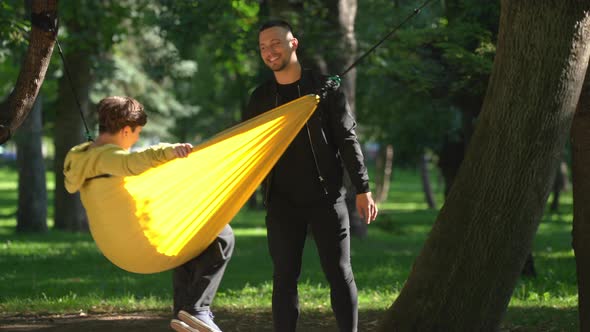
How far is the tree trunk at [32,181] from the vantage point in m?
22.6

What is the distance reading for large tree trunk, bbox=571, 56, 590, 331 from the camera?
692cm

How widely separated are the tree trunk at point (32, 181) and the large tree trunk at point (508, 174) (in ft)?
57.4

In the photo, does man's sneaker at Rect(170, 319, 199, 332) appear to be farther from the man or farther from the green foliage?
the green foliage

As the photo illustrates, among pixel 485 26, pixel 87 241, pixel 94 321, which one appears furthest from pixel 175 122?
pixel 94 321

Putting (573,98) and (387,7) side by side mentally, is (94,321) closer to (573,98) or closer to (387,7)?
(573,98)

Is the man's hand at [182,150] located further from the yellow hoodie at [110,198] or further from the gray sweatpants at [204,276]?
the gray sweatpants at [204,276]

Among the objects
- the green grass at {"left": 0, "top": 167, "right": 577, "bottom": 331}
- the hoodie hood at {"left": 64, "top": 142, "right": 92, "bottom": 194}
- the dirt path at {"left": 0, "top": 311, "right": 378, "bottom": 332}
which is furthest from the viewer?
the green grass at {"left": 0, "top": 167, "right": 577, "bottom": 331}

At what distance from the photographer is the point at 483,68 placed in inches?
435

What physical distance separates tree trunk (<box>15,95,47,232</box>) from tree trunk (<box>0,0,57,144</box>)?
15.5 m

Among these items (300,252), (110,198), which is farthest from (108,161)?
(300,252)

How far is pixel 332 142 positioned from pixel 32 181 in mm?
17769

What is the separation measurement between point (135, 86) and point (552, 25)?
92.3 ft

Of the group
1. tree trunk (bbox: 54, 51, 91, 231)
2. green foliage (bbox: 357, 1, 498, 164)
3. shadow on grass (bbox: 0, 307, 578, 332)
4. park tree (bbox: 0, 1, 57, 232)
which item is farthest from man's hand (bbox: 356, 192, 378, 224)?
tree trunk (bbox: 54, 51, 91, 231)

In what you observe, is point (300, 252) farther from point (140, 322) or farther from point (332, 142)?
point (140, 322)
